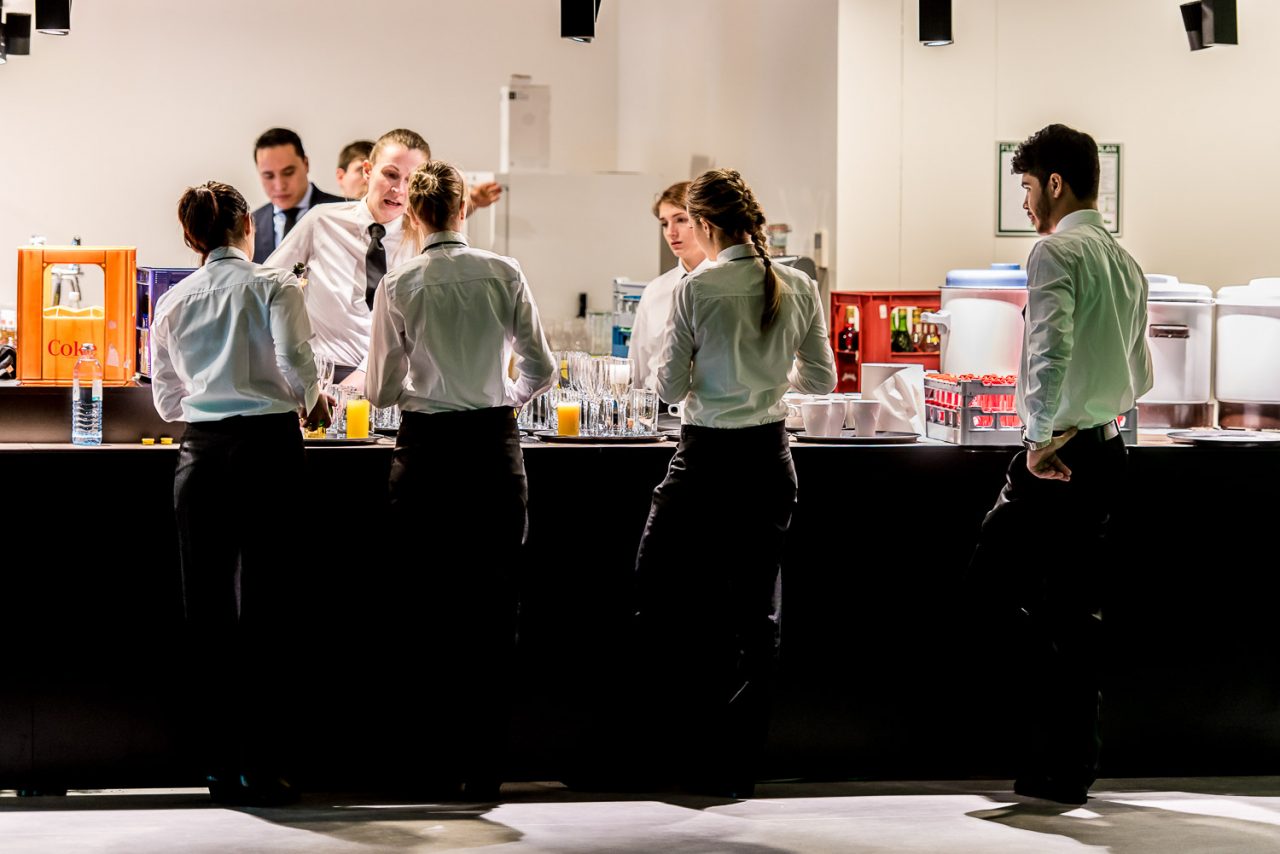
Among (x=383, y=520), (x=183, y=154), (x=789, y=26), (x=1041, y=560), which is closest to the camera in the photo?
(x=1041, y=560)

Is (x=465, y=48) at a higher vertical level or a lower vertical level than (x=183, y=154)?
higher

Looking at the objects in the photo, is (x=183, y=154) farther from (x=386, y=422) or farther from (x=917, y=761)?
(x=917, y=761)

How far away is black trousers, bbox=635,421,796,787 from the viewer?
11.0 ft

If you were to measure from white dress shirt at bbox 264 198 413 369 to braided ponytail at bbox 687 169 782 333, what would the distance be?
151 centimetres

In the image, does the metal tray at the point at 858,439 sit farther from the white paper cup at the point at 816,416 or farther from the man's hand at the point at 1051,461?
the man's hand at the point at 1051,461

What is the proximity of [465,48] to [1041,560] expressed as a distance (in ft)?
19.0

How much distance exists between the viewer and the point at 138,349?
3.91 m

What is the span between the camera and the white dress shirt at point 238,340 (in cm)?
323

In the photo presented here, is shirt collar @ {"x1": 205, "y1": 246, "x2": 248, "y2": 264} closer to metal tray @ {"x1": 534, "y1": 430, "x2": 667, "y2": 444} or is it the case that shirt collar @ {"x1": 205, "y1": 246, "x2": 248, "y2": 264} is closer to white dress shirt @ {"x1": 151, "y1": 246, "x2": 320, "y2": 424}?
white dress shirt @ {"x1": 151, "y1": 246, "x2": 320, "y2": 424}

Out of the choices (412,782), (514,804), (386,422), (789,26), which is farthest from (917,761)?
(789,26)

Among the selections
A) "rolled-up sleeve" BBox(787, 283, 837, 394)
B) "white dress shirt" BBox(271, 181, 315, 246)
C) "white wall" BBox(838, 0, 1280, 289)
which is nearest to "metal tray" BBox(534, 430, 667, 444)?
"rolled-up sleeve" BBox(787, 283, 837, 394)

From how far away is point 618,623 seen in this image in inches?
144

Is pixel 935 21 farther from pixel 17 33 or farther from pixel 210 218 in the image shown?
pixel 17 33

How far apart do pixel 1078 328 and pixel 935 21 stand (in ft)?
6.18
